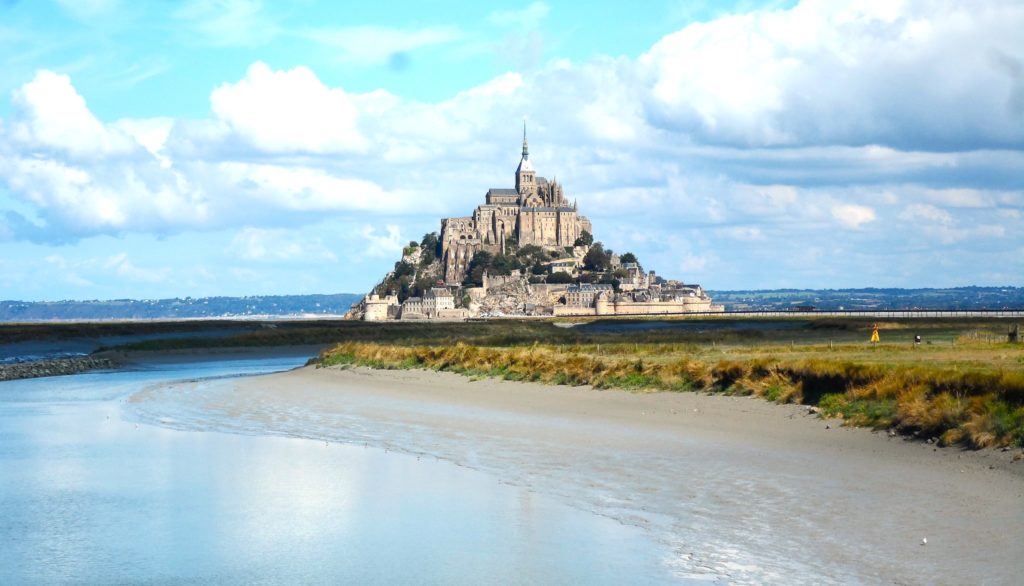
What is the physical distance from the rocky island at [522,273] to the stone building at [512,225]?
13cm

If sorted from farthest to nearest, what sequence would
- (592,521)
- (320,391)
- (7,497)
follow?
(320,391) → (7,497) → (592,521)

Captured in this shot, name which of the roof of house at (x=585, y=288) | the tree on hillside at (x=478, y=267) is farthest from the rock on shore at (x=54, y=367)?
the tree on hillside at (x=478, y=267)

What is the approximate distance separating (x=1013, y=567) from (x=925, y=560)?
59cm

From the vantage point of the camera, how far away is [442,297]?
422 feet

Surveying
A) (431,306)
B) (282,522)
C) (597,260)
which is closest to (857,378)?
(282,522)

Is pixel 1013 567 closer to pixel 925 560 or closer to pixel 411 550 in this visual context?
pixel 925 560

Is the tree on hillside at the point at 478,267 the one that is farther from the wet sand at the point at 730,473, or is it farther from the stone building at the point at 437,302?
the wet sand at the point at 730,473

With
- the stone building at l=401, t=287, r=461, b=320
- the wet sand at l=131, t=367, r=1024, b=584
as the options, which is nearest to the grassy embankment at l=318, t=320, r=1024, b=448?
the wet sand at l=131, t=367, r=1024, b=584

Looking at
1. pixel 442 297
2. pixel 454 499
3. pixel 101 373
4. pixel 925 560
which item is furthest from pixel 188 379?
pixel 442 297

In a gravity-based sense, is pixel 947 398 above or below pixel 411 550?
above

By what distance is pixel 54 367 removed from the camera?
3619 centimetres

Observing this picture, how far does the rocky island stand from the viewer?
422 feet

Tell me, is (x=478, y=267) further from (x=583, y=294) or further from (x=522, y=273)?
(x=583, y=294)

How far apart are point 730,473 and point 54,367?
2976 cm
